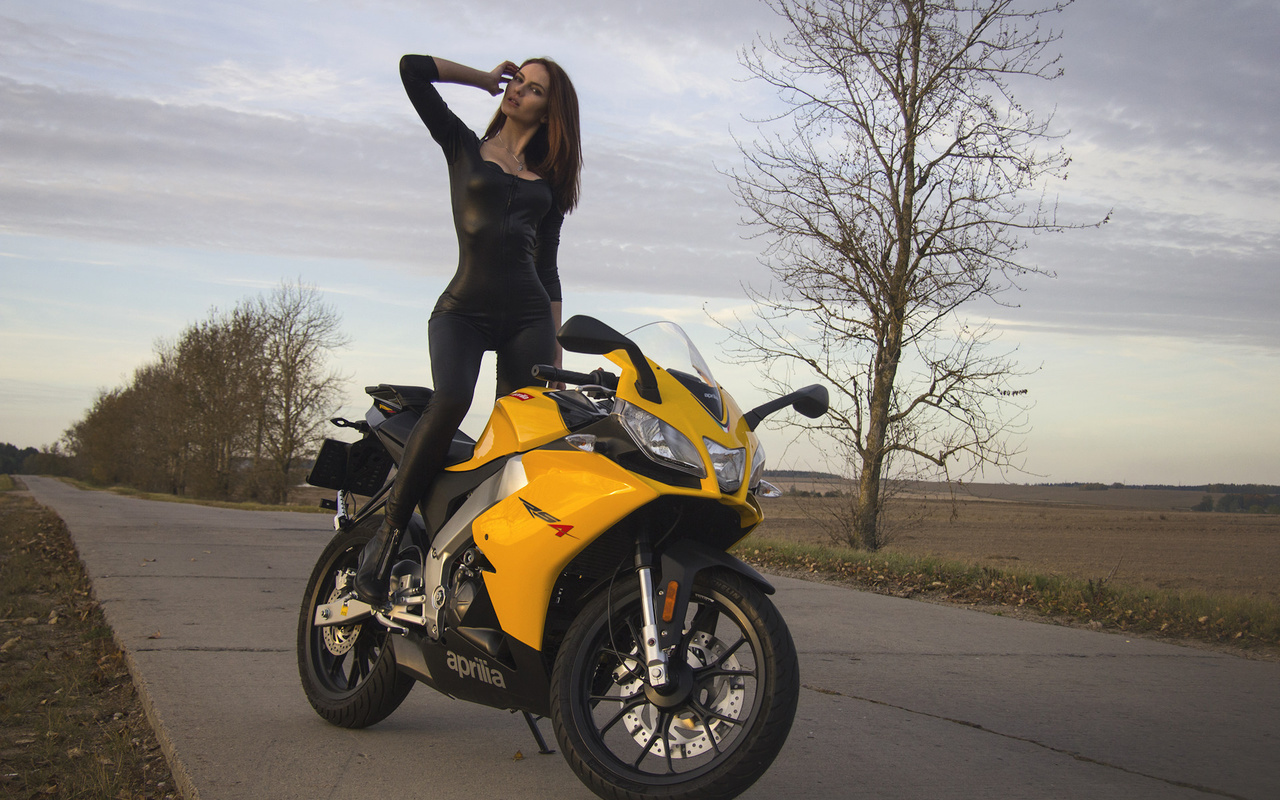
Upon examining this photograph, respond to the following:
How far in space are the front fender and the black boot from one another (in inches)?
47.7

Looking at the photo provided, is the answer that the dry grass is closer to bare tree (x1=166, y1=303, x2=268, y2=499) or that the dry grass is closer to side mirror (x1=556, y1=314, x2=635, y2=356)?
side mirror (x1=556, y1=314, x2=635, y2=356)

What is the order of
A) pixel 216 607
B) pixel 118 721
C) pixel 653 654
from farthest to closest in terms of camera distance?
pixel 216 607
pixel 118 721
pixel 653 654

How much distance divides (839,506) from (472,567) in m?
10.7

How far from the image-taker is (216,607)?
568 cm

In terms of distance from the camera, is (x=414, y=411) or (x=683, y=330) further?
(x=414, y=411)

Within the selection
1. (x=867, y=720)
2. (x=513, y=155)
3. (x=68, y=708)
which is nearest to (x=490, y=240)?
(x=513, y=155)

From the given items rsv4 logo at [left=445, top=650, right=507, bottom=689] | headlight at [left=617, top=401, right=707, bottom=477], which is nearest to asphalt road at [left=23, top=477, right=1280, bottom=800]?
rsv4 logo at [left=445, top=650, right=507, bottom=689]

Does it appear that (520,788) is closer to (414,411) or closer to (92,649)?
(414,411)

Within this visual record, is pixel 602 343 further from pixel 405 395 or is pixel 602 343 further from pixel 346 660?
pixel 346 660

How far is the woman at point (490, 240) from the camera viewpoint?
10.4 ft

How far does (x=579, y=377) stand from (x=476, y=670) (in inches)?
36.4

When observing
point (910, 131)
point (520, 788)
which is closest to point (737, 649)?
point (520, 788)

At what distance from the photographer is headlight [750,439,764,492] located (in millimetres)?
2590

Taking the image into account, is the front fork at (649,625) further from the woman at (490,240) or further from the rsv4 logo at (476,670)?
the woman at (490,240)
